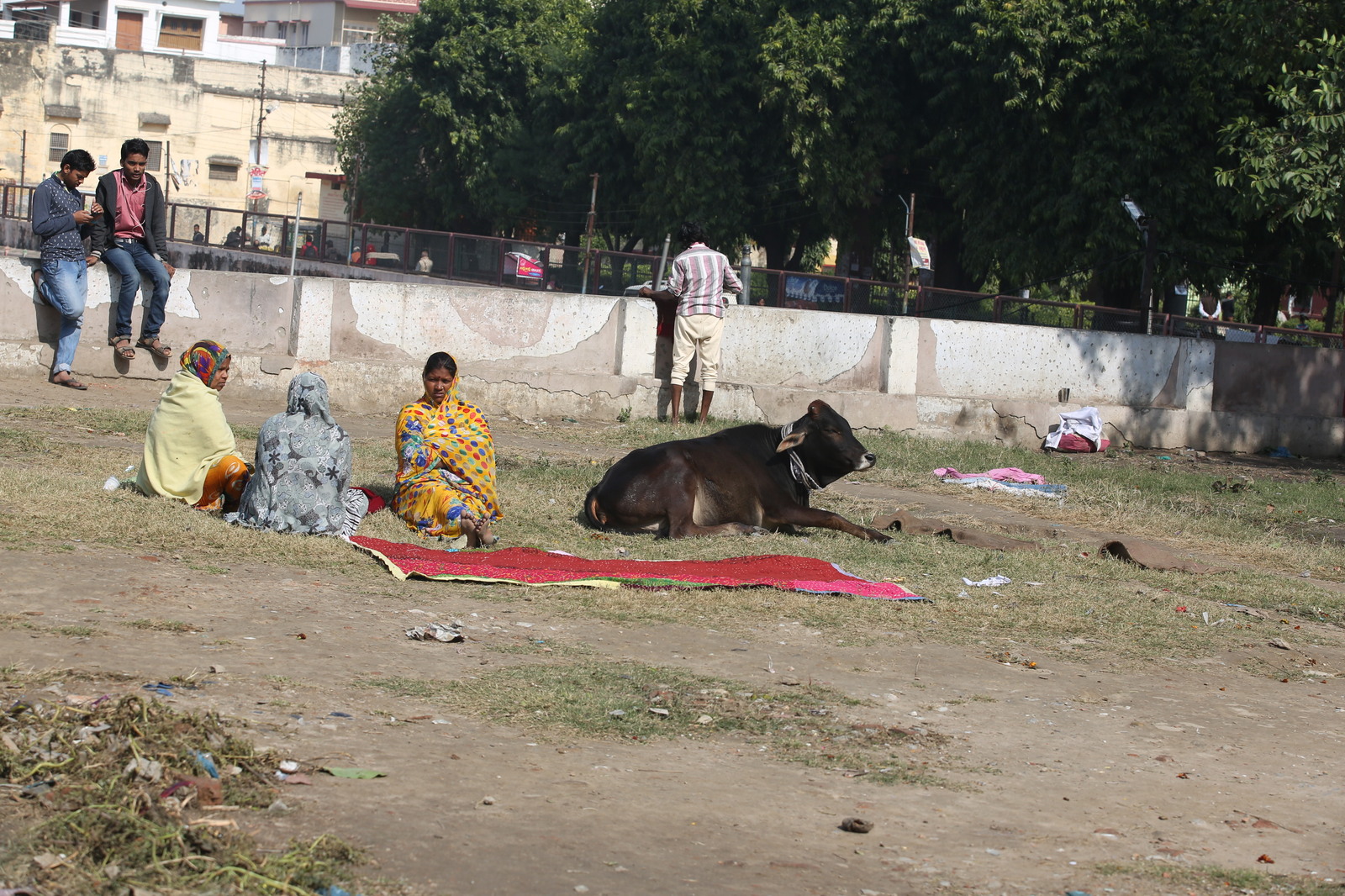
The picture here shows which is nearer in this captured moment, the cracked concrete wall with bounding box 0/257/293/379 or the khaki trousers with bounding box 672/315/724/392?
the cracked concrete wall with bounding box 0/257/293/379

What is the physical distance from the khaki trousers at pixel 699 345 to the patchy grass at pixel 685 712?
9018 mm

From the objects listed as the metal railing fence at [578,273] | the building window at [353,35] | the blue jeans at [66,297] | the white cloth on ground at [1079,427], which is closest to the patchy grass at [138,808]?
the blue jeans at [66,297]

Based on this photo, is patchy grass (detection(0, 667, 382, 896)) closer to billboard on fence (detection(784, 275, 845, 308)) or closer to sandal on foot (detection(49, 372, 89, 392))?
sandal on foot (detection(49, 372, 89, 392))

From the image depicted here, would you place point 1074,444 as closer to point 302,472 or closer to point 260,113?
point 302,472

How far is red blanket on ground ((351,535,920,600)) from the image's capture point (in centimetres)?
702

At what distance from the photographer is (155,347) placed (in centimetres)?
1299

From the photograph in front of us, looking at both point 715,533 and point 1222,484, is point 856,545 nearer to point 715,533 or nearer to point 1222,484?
point 715,533

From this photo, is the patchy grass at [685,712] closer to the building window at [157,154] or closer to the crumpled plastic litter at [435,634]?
the crumpled plastic litter at [435,634]

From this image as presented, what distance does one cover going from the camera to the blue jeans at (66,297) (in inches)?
490

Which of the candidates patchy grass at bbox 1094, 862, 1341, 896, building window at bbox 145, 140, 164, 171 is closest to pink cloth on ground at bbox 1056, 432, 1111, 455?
patchy grass at bbox 1094, 862, 1341, 896

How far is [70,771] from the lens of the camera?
3.83 m

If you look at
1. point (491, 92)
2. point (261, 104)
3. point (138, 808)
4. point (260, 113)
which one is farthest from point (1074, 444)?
point (260, 113)

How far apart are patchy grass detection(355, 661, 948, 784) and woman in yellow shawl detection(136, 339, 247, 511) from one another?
3.45m

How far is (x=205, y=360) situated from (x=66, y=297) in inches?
199
